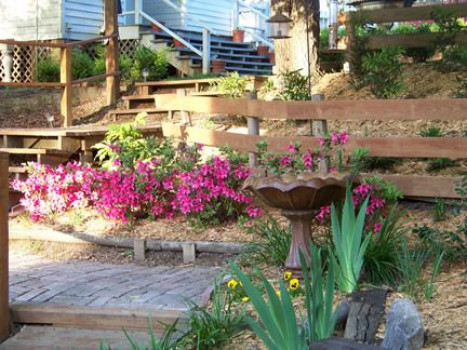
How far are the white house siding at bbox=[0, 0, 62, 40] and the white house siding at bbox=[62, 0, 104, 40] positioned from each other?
216 mm

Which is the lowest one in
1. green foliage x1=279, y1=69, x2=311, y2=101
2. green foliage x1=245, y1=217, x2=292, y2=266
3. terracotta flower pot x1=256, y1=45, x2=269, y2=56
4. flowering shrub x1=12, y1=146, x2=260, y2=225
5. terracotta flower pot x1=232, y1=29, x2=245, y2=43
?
green foliage x1=245, y1=217, x2=292, y2=266

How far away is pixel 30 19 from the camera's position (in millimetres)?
16328

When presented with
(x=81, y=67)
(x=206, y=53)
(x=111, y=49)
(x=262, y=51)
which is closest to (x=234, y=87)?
(x=111, y=49)

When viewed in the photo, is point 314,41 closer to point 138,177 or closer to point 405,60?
point 405,60

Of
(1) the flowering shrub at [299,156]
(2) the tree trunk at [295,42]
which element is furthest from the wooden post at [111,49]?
(1) the flowering shrub at [299,156]

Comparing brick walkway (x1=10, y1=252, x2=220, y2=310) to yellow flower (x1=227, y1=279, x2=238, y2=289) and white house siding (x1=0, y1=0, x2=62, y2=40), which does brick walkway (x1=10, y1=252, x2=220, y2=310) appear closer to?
yellow flower (x1=227, y1=279, x2=238, y2=289)

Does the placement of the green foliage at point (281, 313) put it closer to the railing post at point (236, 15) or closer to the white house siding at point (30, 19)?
the white house siding at point (30, 19)

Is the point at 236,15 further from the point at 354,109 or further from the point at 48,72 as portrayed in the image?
the point at 354,109

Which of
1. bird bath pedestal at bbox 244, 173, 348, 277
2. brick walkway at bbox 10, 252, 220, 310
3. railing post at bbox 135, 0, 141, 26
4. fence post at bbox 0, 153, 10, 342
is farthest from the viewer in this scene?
railing post at bbox 135, 0, 141, 26

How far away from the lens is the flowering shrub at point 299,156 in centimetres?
642

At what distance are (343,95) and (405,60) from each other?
6.25ft

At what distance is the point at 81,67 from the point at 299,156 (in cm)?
843

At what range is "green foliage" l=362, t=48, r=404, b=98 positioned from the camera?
9.23 meters

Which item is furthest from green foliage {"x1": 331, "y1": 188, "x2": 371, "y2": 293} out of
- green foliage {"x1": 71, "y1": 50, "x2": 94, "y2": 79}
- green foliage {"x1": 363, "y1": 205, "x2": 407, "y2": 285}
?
green foliage {"x1": 71, "y1": 50, "x2": 94, "y2": 79}
